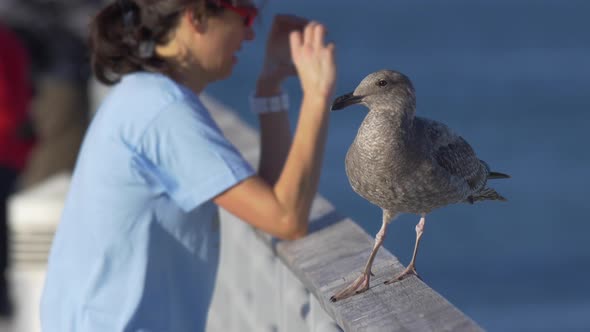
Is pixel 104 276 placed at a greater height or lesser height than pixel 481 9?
greater

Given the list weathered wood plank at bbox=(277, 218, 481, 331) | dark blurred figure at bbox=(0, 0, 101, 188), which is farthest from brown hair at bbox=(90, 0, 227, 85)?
dark blurred figure at bbox=(0, 0, 101, 188)

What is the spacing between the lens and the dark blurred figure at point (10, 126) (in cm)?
509

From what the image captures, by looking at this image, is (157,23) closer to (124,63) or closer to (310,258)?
(124,63)

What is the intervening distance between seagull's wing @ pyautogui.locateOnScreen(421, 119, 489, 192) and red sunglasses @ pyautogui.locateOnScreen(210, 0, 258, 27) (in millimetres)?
1048

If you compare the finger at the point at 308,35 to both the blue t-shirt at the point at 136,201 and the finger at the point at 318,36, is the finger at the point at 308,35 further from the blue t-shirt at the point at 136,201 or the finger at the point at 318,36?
the blue t-shirt at the point at 136,201

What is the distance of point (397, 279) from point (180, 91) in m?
0.87

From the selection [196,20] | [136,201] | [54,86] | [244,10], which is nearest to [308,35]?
[244,10]

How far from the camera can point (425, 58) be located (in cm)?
1878

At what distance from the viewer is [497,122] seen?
15.7 m

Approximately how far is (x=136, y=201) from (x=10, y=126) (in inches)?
112

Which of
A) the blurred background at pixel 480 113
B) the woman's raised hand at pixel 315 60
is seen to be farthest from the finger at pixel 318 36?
the blurred background at pixel 480 113

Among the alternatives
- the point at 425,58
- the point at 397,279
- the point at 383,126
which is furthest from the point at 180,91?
the point at 425,58

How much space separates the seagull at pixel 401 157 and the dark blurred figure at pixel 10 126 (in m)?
3.71

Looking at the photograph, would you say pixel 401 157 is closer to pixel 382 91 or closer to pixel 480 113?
pixel 382 91
